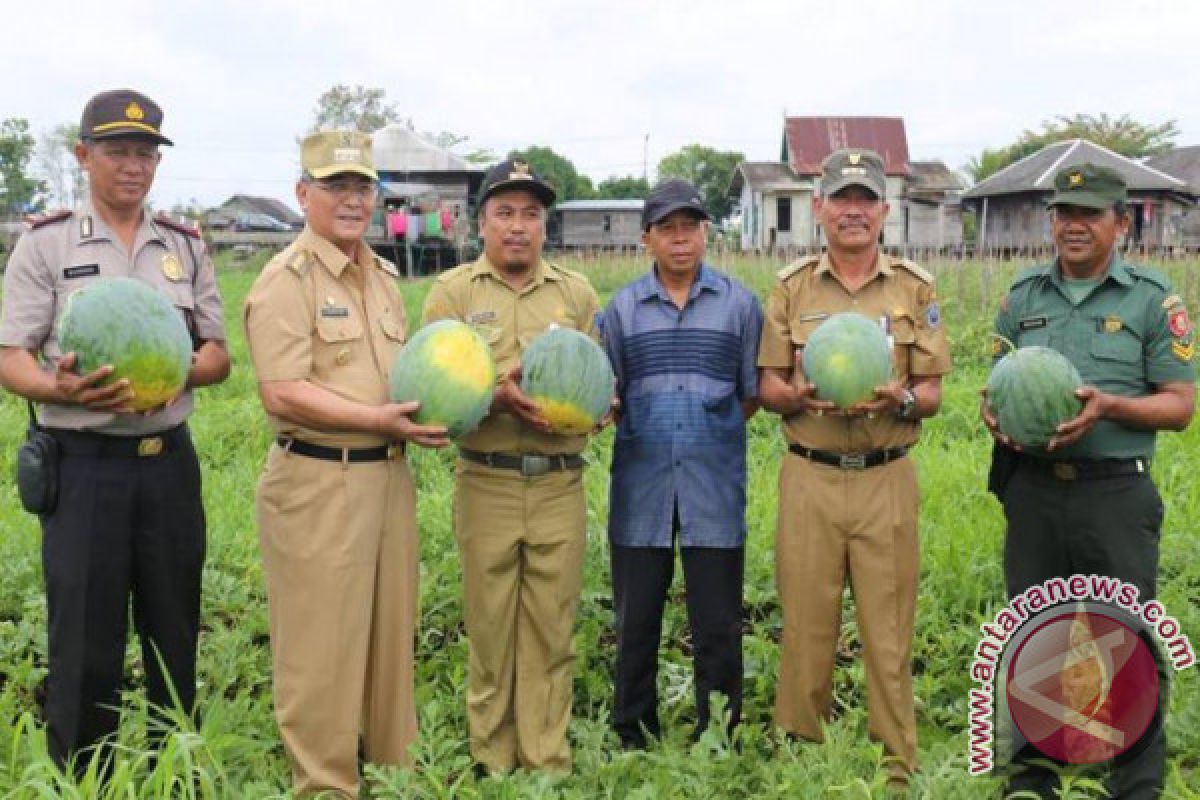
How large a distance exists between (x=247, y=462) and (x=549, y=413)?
15.8 feet

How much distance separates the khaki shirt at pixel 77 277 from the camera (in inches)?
134

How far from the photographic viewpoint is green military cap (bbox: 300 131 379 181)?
3447 millimetres

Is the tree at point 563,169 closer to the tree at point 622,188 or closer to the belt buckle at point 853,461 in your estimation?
the tree at point 622,188

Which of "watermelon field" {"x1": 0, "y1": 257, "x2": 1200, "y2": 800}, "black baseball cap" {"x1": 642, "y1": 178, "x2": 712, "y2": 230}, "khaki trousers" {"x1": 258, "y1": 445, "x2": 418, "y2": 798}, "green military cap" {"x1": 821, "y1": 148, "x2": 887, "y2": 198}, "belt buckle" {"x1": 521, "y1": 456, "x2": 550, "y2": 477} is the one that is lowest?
"watermelon field" {"x1": 0, "y1": 257, "x2": 1200, "y2": 800}

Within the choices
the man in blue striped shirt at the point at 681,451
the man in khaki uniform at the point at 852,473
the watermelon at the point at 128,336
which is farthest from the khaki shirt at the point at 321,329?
the man in khaki uniform at the point at 852,473

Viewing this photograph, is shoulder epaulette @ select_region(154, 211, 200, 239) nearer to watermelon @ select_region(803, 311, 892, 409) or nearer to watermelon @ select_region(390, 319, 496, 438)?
watermelon @ select_region(390, 319, 496, 438)

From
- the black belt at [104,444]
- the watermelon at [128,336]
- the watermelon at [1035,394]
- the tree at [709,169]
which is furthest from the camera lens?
the tree at [709,169]

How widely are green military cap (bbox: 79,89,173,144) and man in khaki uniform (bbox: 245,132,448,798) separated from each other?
1.82 ft

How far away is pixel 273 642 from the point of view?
3.51m

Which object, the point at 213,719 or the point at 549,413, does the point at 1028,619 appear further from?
the point at 213,719

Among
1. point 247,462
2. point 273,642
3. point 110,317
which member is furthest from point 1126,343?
point 247,462

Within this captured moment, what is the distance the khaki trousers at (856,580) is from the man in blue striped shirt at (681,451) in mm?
238

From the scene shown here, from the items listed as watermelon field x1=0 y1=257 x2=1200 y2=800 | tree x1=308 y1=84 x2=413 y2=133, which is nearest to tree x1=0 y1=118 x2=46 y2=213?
tree x1=308 y1=84 x2=413 y2=133

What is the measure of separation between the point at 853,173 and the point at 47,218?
2.86 m
